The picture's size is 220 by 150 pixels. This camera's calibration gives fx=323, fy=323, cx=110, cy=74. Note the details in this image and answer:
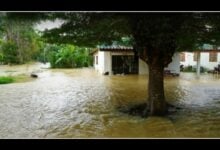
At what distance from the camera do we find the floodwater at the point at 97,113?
6711 mm

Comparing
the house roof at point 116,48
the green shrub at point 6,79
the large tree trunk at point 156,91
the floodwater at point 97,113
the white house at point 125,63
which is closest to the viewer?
the floodwater at point 97,113

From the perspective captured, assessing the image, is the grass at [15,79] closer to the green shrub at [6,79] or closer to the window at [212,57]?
the green shrub at [6,79]

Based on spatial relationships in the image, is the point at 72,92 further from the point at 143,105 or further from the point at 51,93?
the point at 143,105

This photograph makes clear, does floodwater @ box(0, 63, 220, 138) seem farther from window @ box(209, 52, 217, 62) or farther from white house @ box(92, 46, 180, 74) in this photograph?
window @ box(209, 52, 217, 62)

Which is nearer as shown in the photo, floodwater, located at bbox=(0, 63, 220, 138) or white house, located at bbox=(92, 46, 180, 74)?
floodwater, located at bbox=(0, 63, 220, 138)

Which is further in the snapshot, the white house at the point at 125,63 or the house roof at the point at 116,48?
the white house at the point at 125,63

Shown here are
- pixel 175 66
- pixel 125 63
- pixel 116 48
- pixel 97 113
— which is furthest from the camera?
pixel 175 66

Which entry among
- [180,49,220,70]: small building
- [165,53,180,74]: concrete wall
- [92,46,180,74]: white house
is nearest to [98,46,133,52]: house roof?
[92,46,180,74]: white house

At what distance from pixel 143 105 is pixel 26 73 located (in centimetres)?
926

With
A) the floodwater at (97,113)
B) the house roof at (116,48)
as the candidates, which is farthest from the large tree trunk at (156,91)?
the house roof at (116,48)

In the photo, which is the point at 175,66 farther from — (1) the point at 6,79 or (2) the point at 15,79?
(1) the point at 6,79

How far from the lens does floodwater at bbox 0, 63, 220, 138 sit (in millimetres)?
6711

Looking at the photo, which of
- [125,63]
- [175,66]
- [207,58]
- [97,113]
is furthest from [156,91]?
[207,58]

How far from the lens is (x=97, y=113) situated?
8281 millimetres
